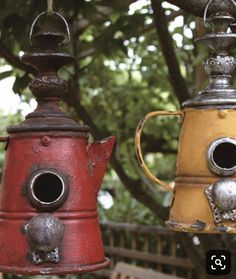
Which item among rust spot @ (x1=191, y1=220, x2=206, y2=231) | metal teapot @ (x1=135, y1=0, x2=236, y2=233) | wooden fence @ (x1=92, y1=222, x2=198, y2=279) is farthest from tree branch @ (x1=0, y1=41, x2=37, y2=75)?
Answer: wooden fence @ (x1=92, y1=222, x2=198, y2=279)

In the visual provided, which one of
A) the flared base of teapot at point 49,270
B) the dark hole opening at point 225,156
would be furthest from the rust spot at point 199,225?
the flared base of teapot at point 49,270

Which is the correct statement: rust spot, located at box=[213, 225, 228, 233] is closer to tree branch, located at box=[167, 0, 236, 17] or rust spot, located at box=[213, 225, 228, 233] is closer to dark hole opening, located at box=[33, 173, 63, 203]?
dark hole opening, located at box=[33, 173, 63, 203]

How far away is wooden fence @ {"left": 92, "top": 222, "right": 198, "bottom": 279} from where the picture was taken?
194 inches

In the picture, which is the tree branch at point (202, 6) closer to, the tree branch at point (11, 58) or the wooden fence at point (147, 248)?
the tree branch at point (11, 58)

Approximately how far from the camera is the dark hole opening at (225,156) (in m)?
1.54

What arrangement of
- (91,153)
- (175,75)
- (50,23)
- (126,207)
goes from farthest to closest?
(126,207), (175,75), (50,23), (91,153)

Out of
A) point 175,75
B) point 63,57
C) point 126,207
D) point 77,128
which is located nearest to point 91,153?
point 77,128

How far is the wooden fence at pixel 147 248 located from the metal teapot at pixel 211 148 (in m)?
3.16

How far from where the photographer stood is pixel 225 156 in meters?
1.55

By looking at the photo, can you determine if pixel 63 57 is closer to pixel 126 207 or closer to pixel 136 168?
pixel 136 168

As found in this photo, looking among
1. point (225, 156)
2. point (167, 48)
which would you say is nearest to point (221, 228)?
point (225, 156)

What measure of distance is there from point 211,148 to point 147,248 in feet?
12.0

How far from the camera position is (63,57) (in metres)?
1.57

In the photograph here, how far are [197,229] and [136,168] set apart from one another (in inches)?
99.8
